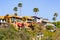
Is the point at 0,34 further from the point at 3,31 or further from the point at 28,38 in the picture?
the point at 28,38

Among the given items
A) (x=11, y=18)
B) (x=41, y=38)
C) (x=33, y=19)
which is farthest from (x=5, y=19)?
(x=41, y=38)

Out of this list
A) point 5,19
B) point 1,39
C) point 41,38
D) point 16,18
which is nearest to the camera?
point 1,39

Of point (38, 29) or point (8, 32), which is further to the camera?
point (38, 29)

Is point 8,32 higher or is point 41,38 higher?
point 8,32

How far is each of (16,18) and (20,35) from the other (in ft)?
115

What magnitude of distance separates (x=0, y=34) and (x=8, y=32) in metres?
0.89

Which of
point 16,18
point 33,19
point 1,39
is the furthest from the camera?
point 33,19

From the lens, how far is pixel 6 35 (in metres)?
19.0

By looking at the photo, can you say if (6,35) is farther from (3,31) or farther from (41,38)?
(41,38)

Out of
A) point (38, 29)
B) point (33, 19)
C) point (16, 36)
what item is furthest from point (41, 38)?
point (33, 19)

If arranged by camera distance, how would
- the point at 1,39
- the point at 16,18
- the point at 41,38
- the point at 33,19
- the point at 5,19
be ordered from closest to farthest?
the point at 1,39, the point at 41,38, the point at 5,19, the point at 16,18, the point at 33,19

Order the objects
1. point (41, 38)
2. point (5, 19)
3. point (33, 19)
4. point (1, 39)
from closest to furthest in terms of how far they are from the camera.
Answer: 1. point (1, 39)
2. point (41, 38)
3. point (5, 19)
4. point (33, 19)

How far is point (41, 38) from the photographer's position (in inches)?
1059

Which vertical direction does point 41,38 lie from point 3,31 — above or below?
below
